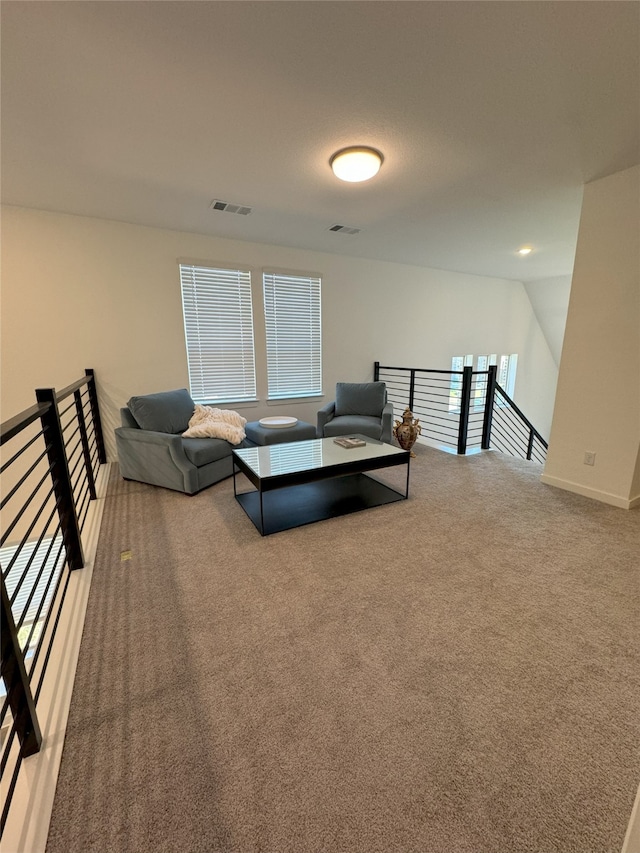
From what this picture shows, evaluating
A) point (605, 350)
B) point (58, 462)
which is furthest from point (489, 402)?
point (58, 462)

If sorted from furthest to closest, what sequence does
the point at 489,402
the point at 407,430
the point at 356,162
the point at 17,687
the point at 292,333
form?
the point at 292,333
the point at 489,402
the point at 407,430
the point at 356,162
the point at 17,687

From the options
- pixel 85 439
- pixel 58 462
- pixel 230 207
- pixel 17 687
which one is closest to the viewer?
pixel 17 687

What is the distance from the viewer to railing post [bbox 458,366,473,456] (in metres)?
3.87

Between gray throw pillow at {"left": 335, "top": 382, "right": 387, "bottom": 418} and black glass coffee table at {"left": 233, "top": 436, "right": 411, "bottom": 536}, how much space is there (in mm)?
1160

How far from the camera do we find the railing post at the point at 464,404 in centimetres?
387

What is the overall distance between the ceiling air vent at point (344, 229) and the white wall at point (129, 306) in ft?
2.80

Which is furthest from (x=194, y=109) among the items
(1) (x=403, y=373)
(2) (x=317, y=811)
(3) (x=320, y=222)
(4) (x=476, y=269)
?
(4) (x=476, y=269)

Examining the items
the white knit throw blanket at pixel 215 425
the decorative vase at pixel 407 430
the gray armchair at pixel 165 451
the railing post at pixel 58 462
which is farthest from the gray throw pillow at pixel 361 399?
the railing post at pixel 58 462

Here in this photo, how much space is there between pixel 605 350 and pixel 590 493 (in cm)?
120

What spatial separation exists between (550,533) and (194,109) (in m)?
3.46

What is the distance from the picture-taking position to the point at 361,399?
4.38 m

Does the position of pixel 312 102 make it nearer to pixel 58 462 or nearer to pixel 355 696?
pixel 58 462

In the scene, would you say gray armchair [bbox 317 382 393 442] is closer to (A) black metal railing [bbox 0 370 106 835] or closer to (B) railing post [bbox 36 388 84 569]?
(A) black metal railing [bbox 0 370 106 835]

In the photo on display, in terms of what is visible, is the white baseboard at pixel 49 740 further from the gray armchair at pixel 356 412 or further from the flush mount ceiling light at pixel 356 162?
the flush mount ceiling light at pixel 356 162
